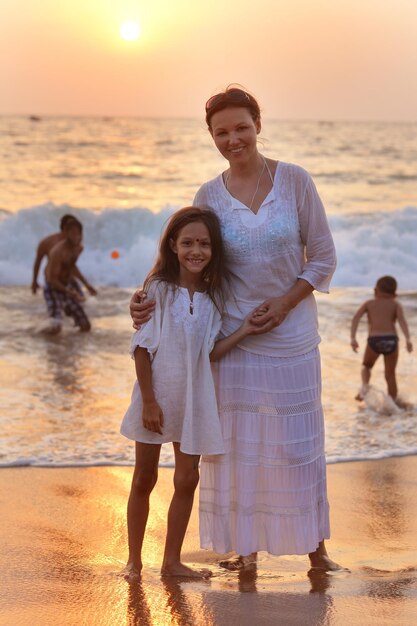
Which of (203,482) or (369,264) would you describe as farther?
(369,264)

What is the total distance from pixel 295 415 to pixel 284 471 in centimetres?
22

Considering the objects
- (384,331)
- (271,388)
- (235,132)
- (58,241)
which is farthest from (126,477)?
(58,241)

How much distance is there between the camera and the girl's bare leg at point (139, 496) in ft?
12.8

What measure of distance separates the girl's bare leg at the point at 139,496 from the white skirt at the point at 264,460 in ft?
0.71

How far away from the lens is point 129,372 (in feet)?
30.5

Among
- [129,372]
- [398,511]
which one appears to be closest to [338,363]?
[129,372]

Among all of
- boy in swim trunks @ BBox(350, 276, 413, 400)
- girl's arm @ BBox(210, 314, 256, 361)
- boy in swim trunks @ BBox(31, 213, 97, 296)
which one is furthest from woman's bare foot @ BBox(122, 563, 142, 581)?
boy in swim trunks @ BBox(31, 213, 97, 296)

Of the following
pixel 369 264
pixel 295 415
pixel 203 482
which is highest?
pixel 369 264

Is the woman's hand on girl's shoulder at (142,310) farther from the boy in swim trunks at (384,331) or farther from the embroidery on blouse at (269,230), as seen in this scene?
the boy in swim trunks at (384,331)

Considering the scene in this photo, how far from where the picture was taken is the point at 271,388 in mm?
3920

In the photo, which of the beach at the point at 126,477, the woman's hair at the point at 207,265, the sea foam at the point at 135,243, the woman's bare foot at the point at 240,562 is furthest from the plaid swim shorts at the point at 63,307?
the woman's hair at the point at 207,265

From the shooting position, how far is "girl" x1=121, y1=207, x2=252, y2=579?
377 centimetres

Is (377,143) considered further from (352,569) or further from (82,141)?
(352,569)

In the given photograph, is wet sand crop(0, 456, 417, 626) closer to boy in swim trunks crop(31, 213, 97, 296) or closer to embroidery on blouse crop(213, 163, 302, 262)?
embroidery on blouse crop(213, 163, 302, 262)
